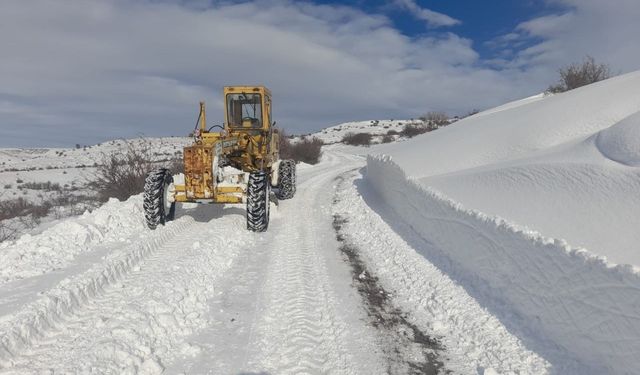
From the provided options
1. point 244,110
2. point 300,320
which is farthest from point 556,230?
point 244,110

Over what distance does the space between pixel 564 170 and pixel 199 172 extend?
20.0 ft

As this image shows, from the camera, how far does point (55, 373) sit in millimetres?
3301

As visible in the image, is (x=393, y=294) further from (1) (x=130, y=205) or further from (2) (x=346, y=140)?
(2) (x=346, y=140)

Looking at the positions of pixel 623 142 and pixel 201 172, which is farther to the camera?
pixel 201 172

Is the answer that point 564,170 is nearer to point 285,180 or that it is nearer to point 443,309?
point 443,309

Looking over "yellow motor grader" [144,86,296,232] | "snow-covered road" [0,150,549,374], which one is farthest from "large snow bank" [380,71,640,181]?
"snow-covered road" [0,150,549,374]

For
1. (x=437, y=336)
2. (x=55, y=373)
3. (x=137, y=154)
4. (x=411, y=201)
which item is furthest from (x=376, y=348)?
(x=137, y=154)

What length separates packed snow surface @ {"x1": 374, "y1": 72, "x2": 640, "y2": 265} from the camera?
16.2 ft

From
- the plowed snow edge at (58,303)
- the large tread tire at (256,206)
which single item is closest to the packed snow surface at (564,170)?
the large tread tire at (256,206)

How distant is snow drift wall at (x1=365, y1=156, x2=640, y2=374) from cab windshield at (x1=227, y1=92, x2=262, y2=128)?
585 centimetres

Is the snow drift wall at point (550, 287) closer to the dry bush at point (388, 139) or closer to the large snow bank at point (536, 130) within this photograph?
the large snow bank at point (536, 130)

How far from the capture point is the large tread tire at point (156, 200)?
8.02 m

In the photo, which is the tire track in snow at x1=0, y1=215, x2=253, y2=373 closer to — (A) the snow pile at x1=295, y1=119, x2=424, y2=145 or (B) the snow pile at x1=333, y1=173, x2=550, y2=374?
(B) the snow pile at x1=333, y1=173, x2=550, y2=374

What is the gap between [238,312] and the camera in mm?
4758
